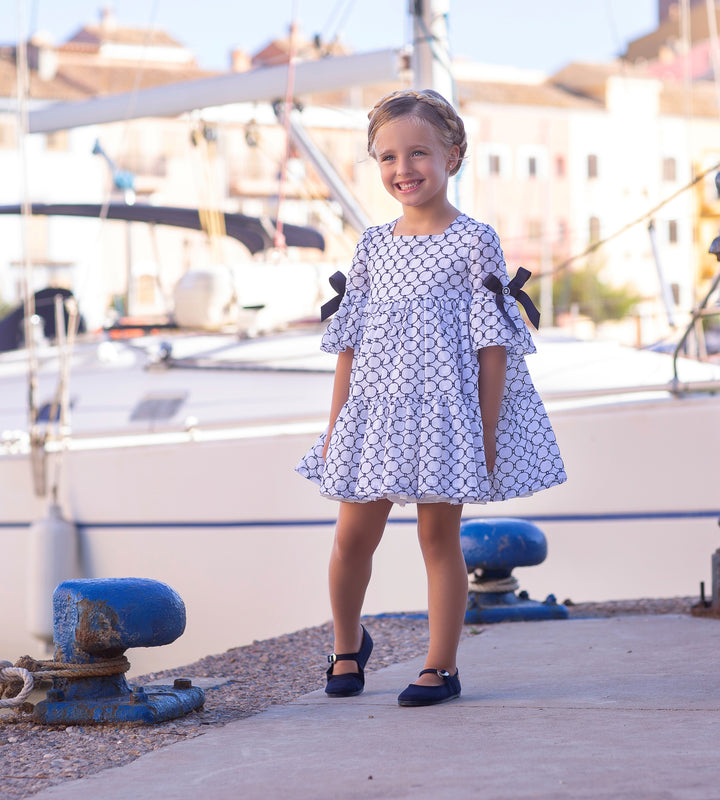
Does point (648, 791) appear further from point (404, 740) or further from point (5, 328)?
point (5, 328)

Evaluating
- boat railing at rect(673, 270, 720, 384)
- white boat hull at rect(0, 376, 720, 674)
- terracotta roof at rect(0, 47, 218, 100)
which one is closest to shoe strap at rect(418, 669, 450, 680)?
boat railing at rect(673, 270, 720, 384)

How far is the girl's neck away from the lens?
3.28 m

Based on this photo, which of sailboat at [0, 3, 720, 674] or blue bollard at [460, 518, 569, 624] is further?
sailboat at [0, 3, 720, 674]

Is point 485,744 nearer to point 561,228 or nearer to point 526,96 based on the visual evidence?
point 561,228

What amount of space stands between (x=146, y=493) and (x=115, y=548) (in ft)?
1.25

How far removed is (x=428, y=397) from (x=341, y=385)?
274 mm

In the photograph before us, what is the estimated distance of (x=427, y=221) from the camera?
3281 mm

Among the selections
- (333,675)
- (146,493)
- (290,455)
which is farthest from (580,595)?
(333,675)

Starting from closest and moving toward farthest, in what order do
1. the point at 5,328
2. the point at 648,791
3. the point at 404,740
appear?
1. the point at 648,791
2. the point at 404,740
3. the point at 5,328

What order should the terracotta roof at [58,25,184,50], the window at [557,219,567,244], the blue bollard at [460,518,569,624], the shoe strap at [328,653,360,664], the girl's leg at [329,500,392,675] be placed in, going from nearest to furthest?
the girl's leg at [329,500,392,675], the shoe strap at [328,653,360,664], the blue bollard at [460,518,569,624], the window at [557,219,567,244], the terracotta roof at [58,25,184,50]

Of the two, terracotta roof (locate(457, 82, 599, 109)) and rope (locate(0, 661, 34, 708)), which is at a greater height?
terracotta roof (locate(457, 82, 599, 109))

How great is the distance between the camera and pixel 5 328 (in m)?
9.35

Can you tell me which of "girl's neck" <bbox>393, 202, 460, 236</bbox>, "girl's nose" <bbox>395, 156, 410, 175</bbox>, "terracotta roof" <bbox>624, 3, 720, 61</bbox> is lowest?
"girl's neck" <bbox>393, 202, 460, 236</bbox>

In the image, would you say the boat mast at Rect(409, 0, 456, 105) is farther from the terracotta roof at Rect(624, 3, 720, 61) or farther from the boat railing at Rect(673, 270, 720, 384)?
the terracotta roof at Rect(624, 3, 720, 61)
